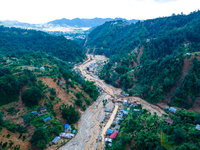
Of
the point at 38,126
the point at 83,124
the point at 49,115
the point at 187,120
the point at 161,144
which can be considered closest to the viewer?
the point at 161,144

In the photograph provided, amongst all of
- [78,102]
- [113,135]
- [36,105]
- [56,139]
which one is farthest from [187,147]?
[36,105]

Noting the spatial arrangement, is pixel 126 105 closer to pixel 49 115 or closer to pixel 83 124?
pixel 83 124

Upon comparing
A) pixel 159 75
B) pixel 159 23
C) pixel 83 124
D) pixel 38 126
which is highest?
pixel 159 23

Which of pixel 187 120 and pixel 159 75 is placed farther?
pixel 159 75

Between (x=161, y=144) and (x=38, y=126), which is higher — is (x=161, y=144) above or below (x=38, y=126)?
above

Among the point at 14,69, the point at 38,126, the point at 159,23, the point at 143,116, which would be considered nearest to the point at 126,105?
the point at 143,116

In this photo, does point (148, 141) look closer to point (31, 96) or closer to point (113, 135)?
point (113, 135)

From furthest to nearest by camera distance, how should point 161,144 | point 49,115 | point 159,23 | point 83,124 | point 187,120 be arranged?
point 159,23 → point 83,124 → point 49,115 → point 187,120 → point 161,144

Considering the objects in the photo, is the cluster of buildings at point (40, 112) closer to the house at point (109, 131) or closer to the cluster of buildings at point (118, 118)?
the house at point (109, 131)
